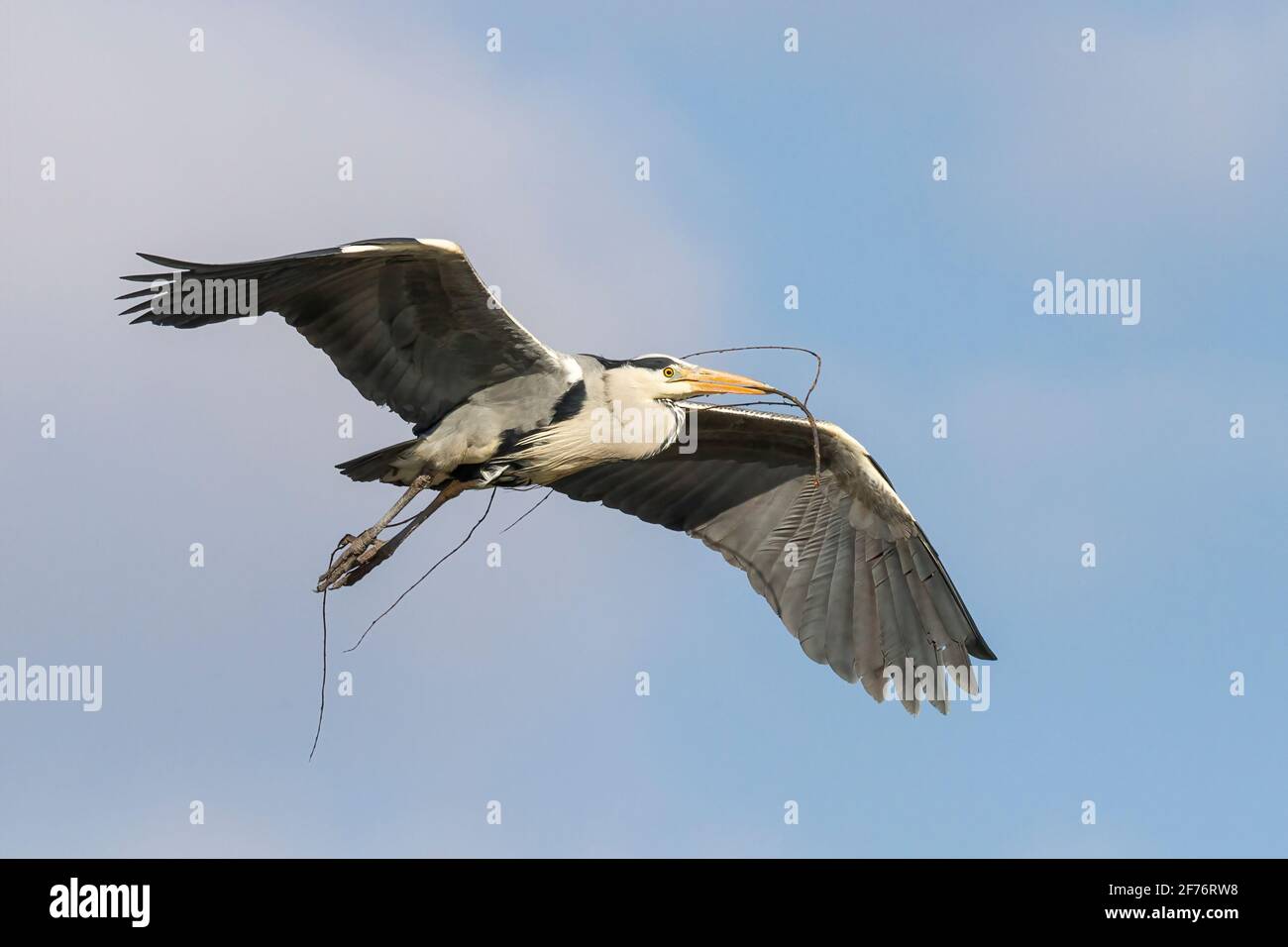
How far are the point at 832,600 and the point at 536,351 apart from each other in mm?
4402

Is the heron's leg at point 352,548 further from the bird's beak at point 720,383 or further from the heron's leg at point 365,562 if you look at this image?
the bird's beak at point 720,383

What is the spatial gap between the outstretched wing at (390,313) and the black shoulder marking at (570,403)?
0.68 ft

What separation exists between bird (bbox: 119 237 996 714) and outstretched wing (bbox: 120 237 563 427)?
0.02 metres

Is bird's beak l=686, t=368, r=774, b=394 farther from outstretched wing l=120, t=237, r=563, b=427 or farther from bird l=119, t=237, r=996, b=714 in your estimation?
outstretched wing l=120, t=237, r=563, b=427

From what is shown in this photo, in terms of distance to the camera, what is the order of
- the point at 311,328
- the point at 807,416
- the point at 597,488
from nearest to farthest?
the point at 311,328
the point at 807,416
the point at 597,488

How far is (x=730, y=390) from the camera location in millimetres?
14352

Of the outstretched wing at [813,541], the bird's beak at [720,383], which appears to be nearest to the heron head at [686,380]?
the bird's beak at [720,383]

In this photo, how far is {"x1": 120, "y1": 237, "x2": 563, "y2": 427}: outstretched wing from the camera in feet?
40.9

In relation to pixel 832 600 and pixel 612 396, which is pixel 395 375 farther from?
pixel 832 600

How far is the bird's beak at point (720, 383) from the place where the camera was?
1431 centimetres

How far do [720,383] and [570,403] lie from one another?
1.26 meters

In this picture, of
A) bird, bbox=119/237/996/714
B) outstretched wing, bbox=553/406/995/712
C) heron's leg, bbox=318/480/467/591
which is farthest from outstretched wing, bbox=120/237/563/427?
outstretched wing, bbox=553/406/995/712
